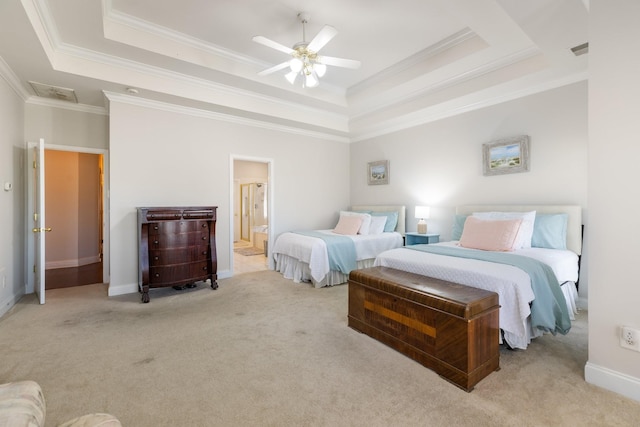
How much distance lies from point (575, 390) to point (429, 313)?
0.96m

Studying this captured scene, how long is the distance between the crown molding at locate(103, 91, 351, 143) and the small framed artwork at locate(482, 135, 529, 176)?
296cm

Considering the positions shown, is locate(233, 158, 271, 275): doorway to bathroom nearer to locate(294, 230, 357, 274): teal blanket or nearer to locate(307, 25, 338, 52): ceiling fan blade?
locate(294, 230, 357, 274): teal blanket

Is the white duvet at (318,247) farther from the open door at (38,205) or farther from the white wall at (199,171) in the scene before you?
the open door at (38,205)

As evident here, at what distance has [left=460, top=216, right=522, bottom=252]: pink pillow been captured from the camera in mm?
3119

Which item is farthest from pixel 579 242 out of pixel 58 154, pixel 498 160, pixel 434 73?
pixel 58 154

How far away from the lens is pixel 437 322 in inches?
80.5

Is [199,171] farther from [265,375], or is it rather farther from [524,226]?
[524,226]

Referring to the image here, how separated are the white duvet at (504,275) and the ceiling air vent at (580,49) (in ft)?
6.62

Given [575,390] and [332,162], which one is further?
[332,162]

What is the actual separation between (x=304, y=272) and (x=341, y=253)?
67 cm

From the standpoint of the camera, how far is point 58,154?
5.43 meters

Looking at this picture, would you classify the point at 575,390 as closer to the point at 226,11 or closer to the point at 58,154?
the point at 226,11

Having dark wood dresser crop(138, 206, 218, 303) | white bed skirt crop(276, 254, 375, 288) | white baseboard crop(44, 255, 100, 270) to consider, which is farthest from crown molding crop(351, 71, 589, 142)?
white baseboard crop(44, 255, 100, 270)

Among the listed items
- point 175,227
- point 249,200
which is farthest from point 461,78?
point 249,200
